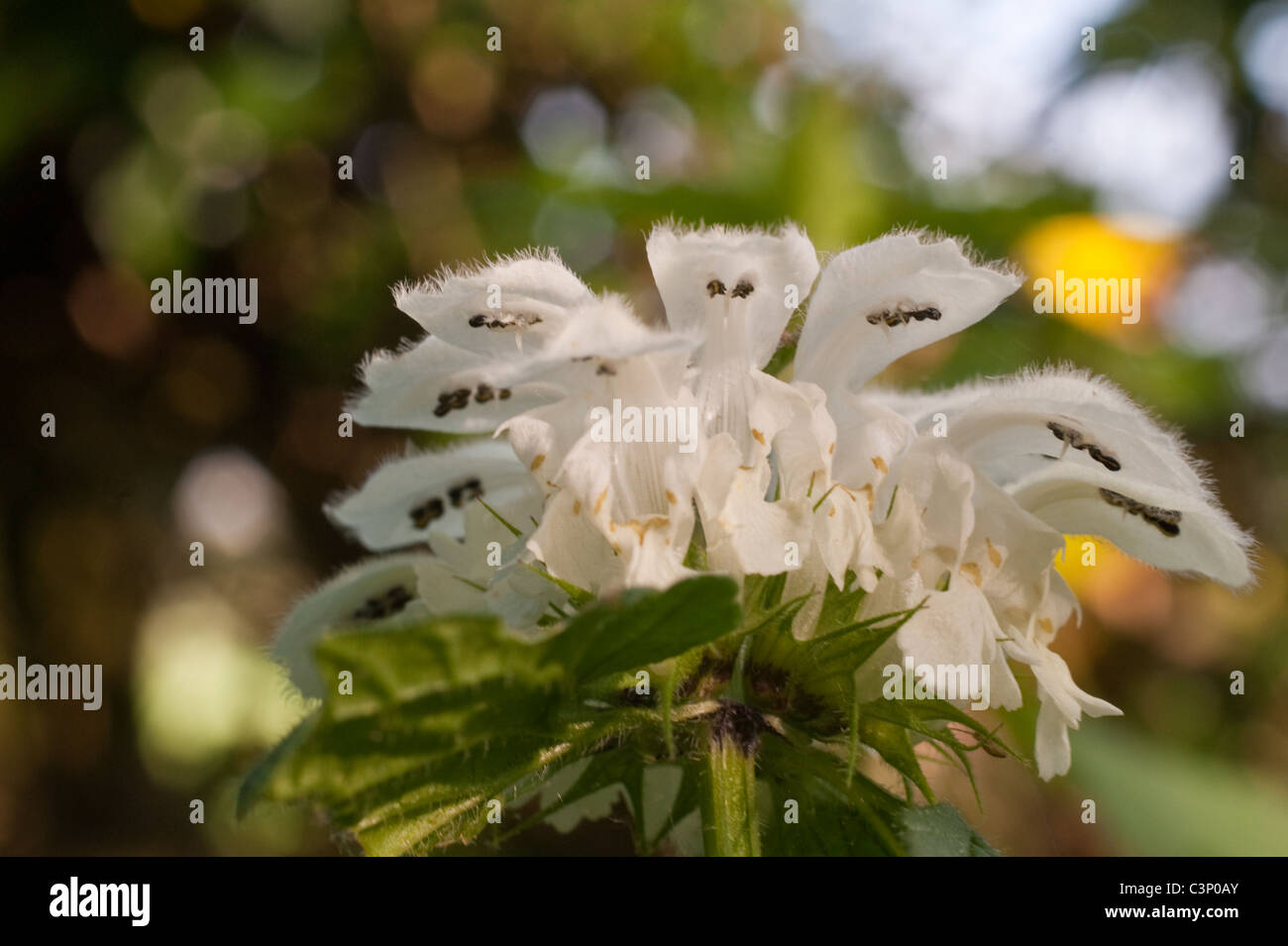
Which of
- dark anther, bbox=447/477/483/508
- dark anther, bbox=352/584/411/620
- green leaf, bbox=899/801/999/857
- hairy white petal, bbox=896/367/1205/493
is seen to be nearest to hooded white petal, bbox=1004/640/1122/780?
green leaf, bbox=899/801/999/857

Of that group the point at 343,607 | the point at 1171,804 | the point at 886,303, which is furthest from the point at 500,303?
the point at 1171,804

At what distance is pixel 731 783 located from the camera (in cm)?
115

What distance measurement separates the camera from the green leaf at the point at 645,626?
879 mm

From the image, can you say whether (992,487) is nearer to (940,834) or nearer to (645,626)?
(940,834)

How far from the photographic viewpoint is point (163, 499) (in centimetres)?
394

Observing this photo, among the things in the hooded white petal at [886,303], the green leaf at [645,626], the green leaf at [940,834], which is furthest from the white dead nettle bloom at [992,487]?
the green leaf at [645,626]

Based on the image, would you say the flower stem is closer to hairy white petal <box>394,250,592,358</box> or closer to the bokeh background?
hairy white petal <box>394,250,592,358</box>

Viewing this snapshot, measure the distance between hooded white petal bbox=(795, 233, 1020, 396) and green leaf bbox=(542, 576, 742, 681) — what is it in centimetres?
47

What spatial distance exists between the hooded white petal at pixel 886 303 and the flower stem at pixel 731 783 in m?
0.41

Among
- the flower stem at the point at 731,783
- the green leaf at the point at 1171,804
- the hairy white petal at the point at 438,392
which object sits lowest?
the green leaf at the point at 1171,804

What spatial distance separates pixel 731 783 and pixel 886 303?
593 mm

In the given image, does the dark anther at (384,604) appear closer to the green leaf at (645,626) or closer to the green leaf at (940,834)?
the green leaf at (645,626)

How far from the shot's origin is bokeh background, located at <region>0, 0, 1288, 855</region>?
3.54 metres
